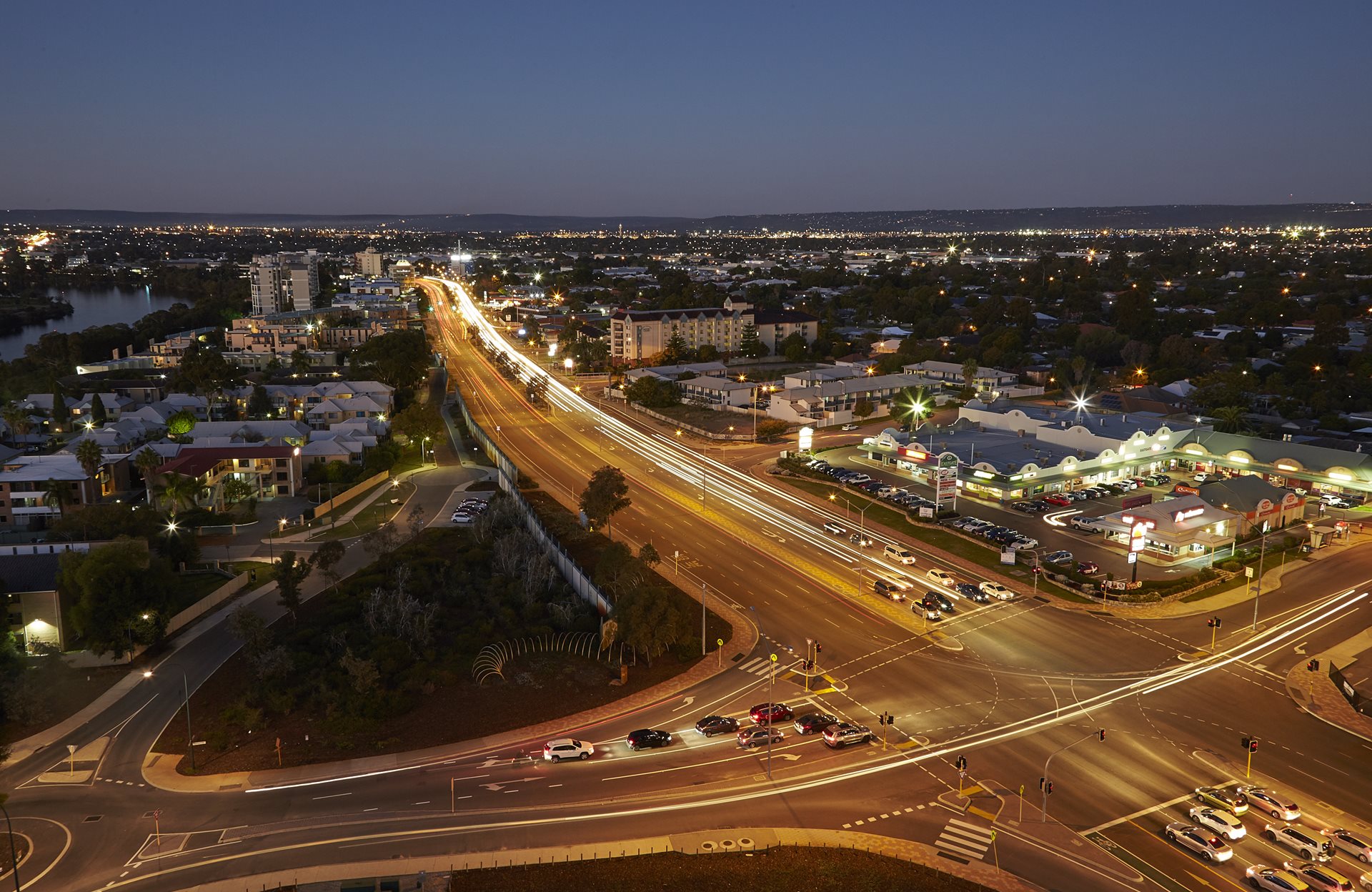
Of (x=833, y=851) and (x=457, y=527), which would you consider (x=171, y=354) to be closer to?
(x=457, y=527)

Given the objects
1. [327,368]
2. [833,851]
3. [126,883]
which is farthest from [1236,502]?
[327,368]

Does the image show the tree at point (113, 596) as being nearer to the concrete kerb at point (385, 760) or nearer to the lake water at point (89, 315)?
the concrete kerb at point (385, 760)

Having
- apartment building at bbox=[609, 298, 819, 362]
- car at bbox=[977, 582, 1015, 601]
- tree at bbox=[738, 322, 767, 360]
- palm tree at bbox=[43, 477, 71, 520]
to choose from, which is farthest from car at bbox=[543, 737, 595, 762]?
tree at bbox=[738, 322, 767, 360]

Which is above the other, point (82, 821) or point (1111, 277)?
point (1111, 277)

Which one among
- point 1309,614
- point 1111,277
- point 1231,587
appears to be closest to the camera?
point 1309,614

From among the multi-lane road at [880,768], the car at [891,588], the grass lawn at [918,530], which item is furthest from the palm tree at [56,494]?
the car at [891,588]

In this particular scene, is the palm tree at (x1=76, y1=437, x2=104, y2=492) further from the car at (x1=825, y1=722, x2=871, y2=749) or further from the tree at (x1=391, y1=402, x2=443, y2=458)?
the car at (x1=825, y1=722, x2=871, y2=749)
